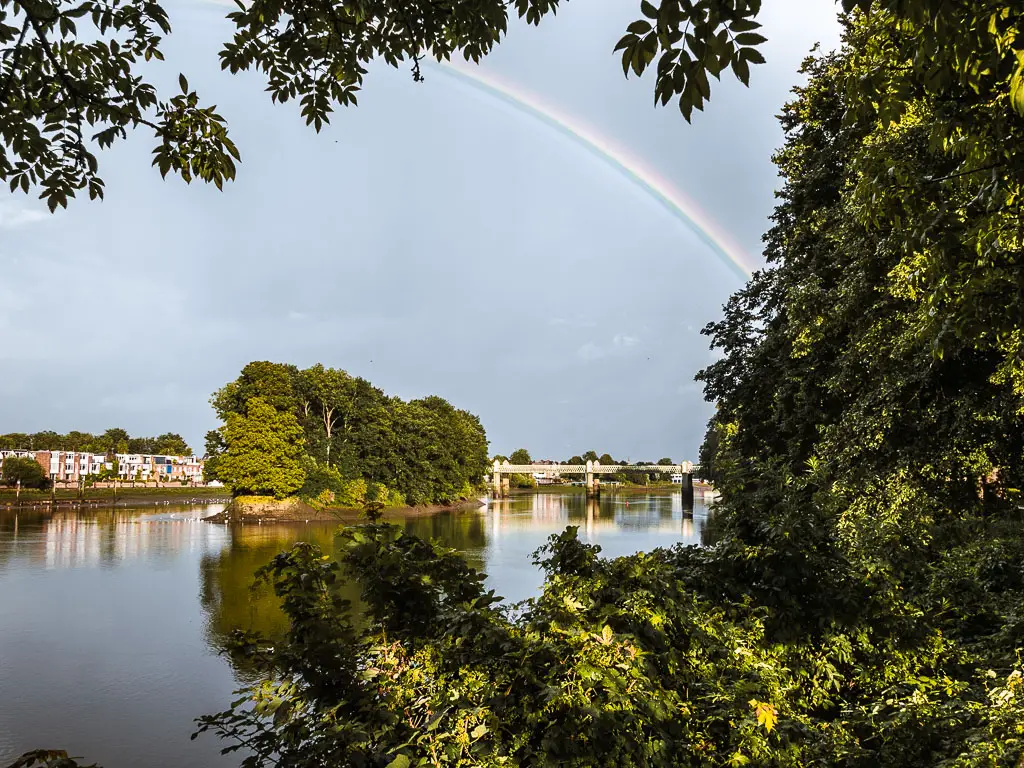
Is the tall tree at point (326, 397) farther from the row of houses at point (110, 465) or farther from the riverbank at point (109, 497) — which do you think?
the row of houses at point (110, 465)

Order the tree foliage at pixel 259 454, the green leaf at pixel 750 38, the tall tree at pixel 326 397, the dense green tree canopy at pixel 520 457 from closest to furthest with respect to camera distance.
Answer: the green leaf at pixel 750 38 < the tree foliage at pixel 259 454 < the tall tree at pixel 326 397 < the dense green tree canopy at pixel 520 457

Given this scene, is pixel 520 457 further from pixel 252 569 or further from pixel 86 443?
pixel 252 569

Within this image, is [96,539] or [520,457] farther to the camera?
[520,457]

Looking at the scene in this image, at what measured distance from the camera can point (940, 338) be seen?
440 cm

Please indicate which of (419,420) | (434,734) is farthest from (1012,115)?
(419,420)

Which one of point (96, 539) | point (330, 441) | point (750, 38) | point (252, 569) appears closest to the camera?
point (750, 38)

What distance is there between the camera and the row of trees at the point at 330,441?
150 ft

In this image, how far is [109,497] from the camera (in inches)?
2832

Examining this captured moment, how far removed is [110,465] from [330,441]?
3473 inches

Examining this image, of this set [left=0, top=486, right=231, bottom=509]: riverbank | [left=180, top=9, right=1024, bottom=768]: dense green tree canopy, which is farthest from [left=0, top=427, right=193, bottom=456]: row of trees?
[left=180, top=9, right=1024, bottom=768]: dense green tree canopy

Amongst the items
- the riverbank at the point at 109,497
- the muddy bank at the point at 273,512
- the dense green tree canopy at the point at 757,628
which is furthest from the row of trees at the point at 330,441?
the dense green tree canopy at the point at 757,628

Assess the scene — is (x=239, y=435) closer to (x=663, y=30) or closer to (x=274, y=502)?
(x=274, y=502)

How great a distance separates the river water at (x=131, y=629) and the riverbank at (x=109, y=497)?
112 ft

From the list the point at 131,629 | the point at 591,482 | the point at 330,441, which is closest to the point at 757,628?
the point at 131,629
